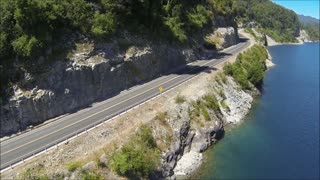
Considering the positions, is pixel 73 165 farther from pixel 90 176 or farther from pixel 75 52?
pixel 75 52

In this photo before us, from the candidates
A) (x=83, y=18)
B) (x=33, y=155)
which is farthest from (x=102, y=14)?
(x=33, y=155)

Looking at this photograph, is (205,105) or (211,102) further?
(211,102)

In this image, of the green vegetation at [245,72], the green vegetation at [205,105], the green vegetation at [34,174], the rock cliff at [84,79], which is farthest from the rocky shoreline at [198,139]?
the rock cliff at [84,79]

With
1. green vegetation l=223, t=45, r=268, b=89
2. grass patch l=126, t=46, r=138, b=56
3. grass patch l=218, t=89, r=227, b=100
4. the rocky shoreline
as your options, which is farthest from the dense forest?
the rocky shoreline

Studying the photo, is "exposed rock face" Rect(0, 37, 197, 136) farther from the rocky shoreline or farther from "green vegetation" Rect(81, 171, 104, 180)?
the rocky shoreline

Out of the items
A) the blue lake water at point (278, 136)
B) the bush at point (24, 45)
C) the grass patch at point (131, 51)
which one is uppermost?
the bush at point (24, 45)

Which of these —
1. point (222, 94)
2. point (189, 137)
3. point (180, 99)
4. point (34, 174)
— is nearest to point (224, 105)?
point (222, 94)

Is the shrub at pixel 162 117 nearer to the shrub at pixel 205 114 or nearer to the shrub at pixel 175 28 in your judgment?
the shrub at pixel 205 114
